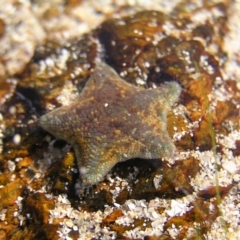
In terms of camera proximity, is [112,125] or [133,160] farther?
[133,160]

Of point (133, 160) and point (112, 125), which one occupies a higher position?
point (112, 125)

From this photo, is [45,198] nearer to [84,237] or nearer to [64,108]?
Result: [84,237]

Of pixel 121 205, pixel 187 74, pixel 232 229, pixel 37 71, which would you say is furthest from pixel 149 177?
pixel 37 71

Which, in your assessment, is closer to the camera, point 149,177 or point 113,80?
point 149,177
